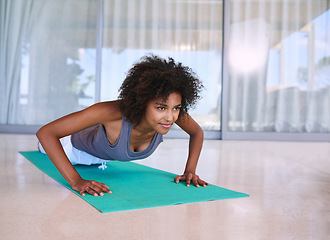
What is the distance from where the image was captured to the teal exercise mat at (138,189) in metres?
1.35

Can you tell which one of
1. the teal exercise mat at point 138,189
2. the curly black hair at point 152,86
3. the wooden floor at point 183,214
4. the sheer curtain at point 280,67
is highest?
the sheer curtain at point 280,67

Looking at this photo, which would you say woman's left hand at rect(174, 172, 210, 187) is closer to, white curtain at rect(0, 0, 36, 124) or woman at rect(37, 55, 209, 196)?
woman at rect(37, 55, 209, 196)

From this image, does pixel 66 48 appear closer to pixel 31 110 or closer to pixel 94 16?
pixel 94 16

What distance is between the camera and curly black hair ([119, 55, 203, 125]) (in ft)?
4.85

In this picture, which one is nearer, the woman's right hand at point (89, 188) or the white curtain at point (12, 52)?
the woman's right hand at point (89, 188)

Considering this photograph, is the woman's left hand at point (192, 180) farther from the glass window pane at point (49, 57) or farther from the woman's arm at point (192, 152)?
the glass window pane at point (49, 57)

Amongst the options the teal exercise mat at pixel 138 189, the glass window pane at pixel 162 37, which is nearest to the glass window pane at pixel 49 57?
the glass window pane at pixel 162 37

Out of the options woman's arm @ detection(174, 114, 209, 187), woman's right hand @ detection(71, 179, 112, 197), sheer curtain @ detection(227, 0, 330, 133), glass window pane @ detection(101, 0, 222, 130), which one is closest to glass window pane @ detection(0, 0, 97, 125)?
glass window pane @ detection(101, 0, 222, 130)

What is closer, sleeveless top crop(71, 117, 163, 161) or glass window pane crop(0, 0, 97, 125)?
sleeveless top crop(71, 117, 163, 161)

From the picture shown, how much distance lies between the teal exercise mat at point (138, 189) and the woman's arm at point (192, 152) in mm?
36

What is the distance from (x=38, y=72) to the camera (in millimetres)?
4996

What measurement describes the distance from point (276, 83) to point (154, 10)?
6.82 ft

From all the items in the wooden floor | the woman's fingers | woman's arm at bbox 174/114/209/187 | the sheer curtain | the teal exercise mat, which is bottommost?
the wooden floor

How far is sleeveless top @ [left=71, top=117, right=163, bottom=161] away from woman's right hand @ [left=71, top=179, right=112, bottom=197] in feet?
0.89
